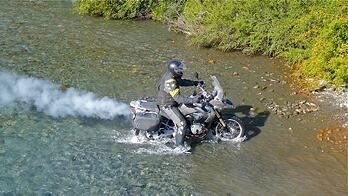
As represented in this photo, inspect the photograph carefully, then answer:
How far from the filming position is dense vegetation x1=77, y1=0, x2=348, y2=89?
577 inches

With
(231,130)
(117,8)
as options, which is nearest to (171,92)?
(231,130)

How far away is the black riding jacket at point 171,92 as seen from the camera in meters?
10.7

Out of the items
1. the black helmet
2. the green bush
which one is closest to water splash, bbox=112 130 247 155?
the black helmet

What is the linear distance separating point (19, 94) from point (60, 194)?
568 cm

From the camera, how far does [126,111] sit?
1320 cm

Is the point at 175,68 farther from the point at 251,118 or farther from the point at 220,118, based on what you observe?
the point at 251,118

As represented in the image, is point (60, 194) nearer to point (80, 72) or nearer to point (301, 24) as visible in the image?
point (80, 72)

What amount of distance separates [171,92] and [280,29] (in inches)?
320

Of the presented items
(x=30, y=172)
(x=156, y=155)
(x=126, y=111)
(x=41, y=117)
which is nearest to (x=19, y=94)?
(x=41, y=117)

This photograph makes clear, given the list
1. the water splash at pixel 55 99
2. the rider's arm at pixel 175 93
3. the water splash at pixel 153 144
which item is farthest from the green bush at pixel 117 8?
the rider's arm at pixel 175 93

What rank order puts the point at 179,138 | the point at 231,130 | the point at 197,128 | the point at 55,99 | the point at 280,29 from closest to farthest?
the point at 179,138 < the point at 197,128 < the point at 231,130 < the point at 55,99 < the point at 280,29

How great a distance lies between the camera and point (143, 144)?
11.5 meters

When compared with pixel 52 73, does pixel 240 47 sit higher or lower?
higher

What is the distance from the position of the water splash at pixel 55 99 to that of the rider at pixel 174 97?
2374 mm
